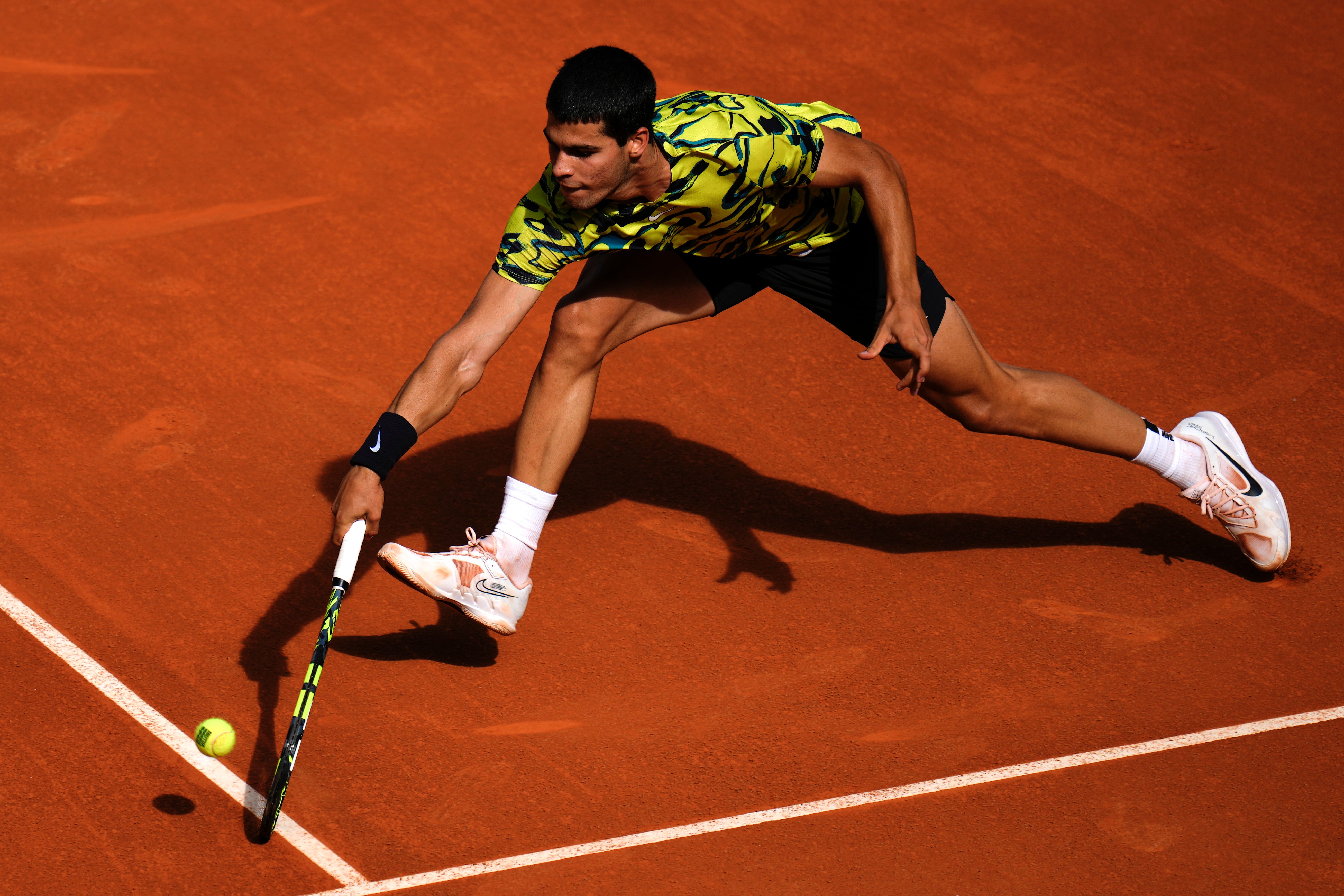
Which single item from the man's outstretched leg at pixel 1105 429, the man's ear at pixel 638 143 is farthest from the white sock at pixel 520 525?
the man's outstretched leg at pixel 1105 429

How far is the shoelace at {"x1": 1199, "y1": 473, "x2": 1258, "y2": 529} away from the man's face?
2.61 meters

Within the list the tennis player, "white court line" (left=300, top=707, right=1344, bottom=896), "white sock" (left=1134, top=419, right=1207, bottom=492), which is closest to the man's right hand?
the tennis player

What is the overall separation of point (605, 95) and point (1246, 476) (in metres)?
2.93

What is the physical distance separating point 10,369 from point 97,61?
3.35 meters

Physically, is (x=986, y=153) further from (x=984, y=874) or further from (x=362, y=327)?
(x=984, y=874)

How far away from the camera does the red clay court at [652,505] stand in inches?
163

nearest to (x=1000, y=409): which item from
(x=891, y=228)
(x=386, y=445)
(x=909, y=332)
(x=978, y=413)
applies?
(x=978, y=413)

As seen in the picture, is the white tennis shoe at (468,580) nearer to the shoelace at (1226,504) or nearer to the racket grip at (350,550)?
the racket grip at (350,550)

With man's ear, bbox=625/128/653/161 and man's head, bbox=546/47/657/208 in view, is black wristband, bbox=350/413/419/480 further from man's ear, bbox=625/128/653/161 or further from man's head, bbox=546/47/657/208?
man's ear, bbox=625/128/653/161

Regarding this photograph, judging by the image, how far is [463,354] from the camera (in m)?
4.36

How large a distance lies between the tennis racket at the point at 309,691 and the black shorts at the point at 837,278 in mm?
1579

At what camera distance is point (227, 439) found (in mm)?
5844

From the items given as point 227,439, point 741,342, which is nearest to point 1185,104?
point 741,342

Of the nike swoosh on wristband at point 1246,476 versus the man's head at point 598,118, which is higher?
the man's head at point 598,118
